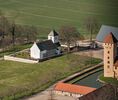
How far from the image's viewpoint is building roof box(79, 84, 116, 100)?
27.9ft

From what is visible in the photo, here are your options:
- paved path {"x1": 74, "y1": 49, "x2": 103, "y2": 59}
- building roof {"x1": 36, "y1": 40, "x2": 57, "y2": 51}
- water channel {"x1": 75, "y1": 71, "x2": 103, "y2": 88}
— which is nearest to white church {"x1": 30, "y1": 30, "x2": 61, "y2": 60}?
building roof {"x1": 36, "y1": 40, "x2": 57, "y2": 51}

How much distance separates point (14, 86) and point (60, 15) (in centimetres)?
1567

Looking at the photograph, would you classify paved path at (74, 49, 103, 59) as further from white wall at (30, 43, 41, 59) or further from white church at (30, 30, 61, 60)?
white wall at (30, 43, 41, 59)

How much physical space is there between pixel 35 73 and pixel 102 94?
6393 millimetres

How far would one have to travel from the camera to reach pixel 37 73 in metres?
14.9

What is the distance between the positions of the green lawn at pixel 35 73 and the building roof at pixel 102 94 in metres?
3.60

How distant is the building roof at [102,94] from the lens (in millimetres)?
8516

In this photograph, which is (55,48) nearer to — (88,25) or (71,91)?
(88,25)

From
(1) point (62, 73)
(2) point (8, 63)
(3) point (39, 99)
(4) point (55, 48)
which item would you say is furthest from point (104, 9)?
(4) point (55, 48)

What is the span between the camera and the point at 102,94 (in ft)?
29.1

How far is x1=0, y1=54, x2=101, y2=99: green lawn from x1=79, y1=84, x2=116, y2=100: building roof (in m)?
3.60

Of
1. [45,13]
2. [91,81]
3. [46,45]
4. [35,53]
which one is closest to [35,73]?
[91,81]

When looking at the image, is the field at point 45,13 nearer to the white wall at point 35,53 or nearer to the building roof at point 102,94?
the white wall at point 35,53

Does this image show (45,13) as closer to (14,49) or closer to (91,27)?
(91,27)
